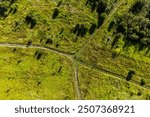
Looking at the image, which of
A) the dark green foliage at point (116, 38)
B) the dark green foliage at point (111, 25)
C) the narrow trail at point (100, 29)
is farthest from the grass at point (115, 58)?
the dark green foliage at point (111, 25)

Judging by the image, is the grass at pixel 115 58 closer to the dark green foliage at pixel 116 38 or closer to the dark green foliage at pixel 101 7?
the dark green foliage at pixel 116 38

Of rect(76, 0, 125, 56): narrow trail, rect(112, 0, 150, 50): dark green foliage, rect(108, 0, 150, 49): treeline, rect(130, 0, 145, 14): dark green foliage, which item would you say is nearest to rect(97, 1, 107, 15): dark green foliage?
rect(76, 0, 125, 56): narrow trail

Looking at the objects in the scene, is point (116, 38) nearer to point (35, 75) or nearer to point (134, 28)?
point (134, 28)

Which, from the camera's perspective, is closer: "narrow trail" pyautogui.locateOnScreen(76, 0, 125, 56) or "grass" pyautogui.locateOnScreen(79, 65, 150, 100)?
"grass" pyautogui.locateOnScreen(79, 65, 150, 100)

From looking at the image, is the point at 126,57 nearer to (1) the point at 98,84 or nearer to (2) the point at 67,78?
(1) the point at 98,84

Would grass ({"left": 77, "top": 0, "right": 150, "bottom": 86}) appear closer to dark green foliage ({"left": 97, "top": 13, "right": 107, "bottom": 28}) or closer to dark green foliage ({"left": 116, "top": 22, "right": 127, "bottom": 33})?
dark green foliage ({"left": 97, "top": 13, "right": 107, "bottom": 28})

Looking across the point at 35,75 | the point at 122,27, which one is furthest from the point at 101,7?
the point at 35,75
